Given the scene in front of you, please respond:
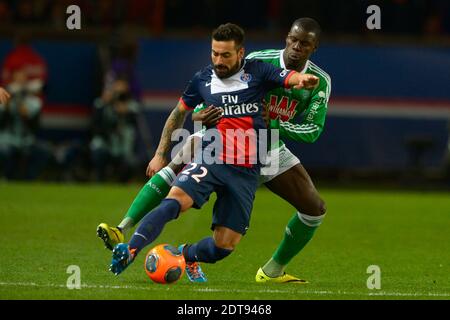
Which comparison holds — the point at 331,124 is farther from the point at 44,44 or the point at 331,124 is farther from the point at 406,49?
the point at 44,44

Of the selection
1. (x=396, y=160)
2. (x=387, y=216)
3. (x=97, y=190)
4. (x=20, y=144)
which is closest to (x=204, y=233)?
(x=387, y=216)

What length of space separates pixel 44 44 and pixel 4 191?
4609 mm

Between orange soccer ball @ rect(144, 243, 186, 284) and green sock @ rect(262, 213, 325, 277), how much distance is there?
3.52ft

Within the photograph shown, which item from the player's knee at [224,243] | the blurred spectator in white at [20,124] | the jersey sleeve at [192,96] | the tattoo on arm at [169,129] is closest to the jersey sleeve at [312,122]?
the jersey sleeve at [192,96]

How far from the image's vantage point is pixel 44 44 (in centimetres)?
2183

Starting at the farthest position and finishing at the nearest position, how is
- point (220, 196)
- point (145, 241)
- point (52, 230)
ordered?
point (52, 230), point (220, 196), point (145, 241)

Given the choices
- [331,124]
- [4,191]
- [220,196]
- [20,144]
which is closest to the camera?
[220,196]

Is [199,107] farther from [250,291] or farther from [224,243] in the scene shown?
→ [250,291]

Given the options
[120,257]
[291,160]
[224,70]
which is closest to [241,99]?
[224,70]

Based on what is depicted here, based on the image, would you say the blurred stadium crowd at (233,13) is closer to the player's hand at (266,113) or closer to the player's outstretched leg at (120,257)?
the player's hand at (266,113)

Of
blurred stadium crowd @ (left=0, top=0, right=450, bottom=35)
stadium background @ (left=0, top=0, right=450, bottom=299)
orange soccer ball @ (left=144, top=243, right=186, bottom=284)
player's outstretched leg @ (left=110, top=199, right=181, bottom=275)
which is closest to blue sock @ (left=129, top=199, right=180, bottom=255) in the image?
player's outstretched leg @ (left=110, top=199, right=181, bottom=275)

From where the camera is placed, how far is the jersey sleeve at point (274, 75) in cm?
866

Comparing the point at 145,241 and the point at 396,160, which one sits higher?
the point at 145,241

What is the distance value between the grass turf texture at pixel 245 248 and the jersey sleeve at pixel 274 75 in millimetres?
1599
